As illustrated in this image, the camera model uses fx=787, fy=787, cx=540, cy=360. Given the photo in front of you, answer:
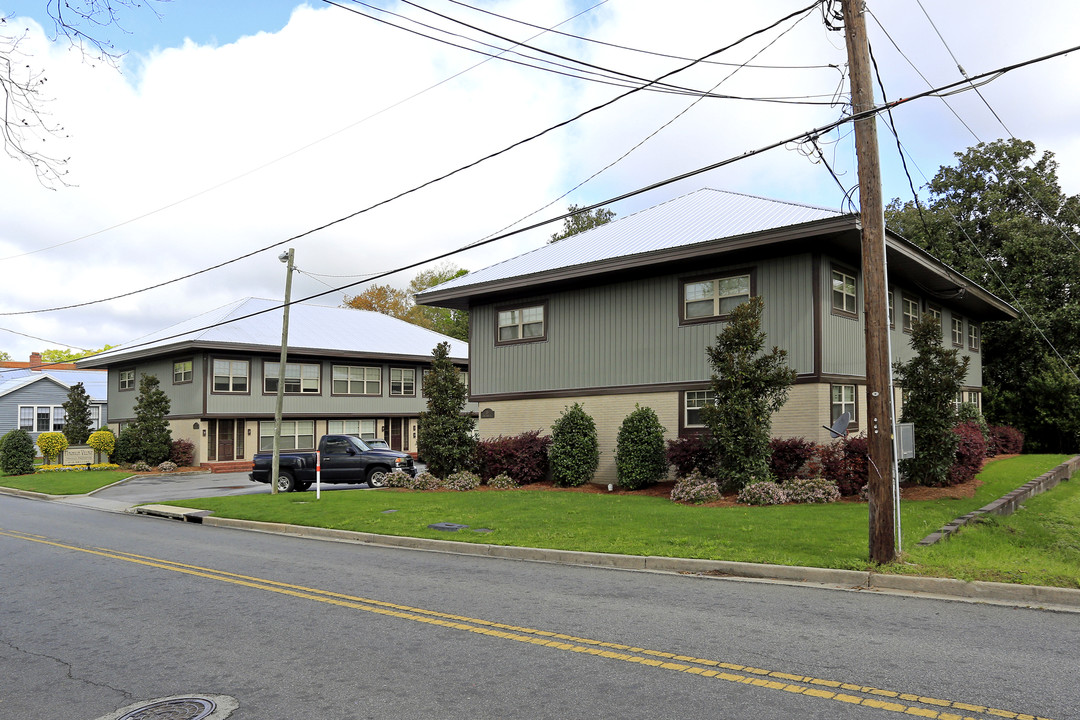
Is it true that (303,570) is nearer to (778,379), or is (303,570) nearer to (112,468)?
(778,379)

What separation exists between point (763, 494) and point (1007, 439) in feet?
64.1

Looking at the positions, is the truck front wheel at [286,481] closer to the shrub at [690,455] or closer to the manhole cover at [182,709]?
the shrub at [690,455]

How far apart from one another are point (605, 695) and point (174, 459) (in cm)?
3542

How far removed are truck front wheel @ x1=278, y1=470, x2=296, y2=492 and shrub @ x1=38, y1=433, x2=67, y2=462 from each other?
752 inches


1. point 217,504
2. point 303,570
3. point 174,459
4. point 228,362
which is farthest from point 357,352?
point 303,570

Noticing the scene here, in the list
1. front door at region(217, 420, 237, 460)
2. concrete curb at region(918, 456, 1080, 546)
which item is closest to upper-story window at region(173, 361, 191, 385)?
front door at region(217, 420, 237, 460)

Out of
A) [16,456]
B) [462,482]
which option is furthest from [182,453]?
[462,482]

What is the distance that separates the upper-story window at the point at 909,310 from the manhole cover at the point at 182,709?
77.8 feet

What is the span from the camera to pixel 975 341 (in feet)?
108

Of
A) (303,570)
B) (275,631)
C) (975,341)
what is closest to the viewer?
(275,631)

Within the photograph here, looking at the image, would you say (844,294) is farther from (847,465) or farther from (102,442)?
(102,442)

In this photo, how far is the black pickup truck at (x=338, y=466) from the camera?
24.5 metres

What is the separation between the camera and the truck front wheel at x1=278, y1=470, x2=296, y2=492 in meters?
24.8

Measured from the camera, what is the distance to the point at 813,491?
16.4 meters
